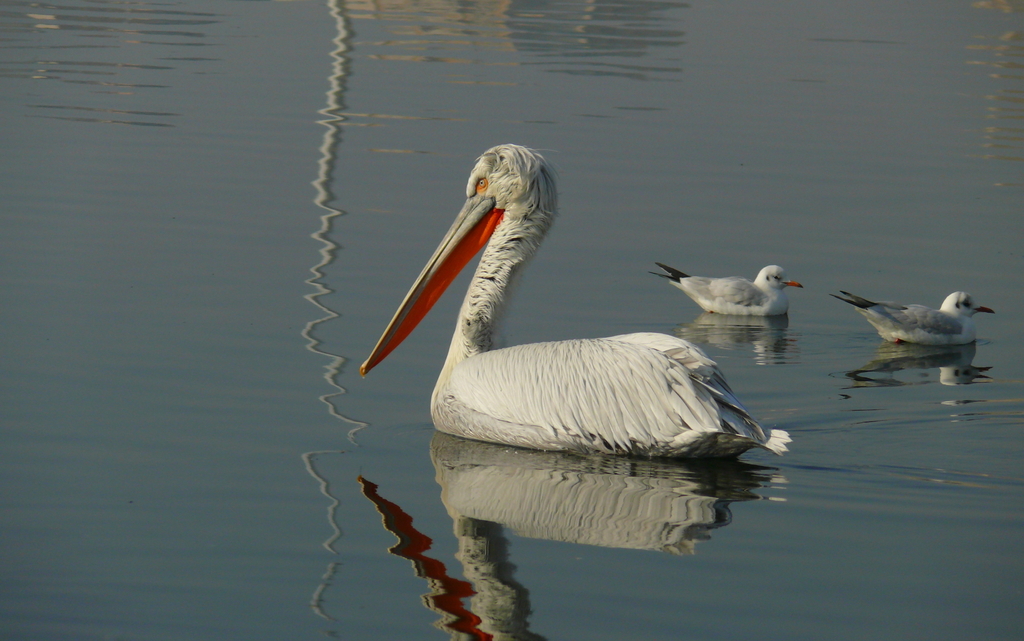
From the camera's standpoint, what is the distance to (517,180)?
16.8ft

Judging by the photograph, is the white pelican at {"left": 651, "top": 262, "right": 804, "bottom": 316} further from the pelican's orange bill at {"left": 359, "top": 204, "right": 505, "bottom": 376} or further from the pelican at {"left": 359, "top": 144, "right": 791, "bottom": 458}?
the pelican at {"left": 359, "top": 144, "right": 791, "bottom": 458}

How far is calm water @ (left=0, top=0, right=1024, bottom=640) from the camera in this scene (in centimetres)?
335

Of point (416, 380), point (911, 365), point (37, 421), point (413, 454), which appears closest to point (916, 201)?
point (911, 365)

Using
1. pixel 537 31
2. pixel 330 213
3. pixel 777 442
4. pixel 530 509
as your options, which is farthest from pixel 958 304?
pixel 537 31

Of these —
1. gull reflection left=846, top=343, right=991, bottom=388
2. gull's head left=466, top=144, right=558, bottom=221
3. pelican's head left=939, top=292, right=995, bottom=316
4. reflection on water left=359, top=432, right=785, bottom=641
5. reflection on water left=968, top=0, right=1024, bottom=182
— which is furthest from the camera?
reflection on water left=968, top=0, right=1024, bottom=182

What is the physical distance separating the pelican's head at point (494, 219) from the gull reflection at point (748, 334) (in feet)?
4.51

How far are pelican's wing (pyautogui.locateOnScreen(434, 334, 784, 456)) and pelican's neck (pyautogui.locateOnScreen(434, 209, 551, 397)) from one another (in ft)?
0.92

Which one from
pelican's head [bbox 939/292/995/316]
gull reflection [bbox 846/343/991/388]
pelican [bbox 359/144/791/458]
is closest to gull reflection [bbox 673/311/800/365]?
gull reflection [bbox 846/343/991/388]

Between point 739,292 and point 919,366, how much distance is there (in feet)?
3.39

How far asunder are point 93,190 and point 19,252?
160cm

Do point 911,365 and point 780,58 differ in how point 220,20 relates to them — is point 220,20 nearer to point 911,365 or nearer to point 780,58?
point 780,58

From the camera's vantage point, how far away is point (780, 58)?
15734mm

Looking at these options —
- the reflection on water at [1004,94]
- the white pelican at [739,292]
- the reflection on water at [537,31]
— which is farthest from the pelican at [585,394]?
the reflection on water at [537,31]

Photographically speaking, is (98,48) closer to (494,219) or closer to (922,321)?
(494,219)
